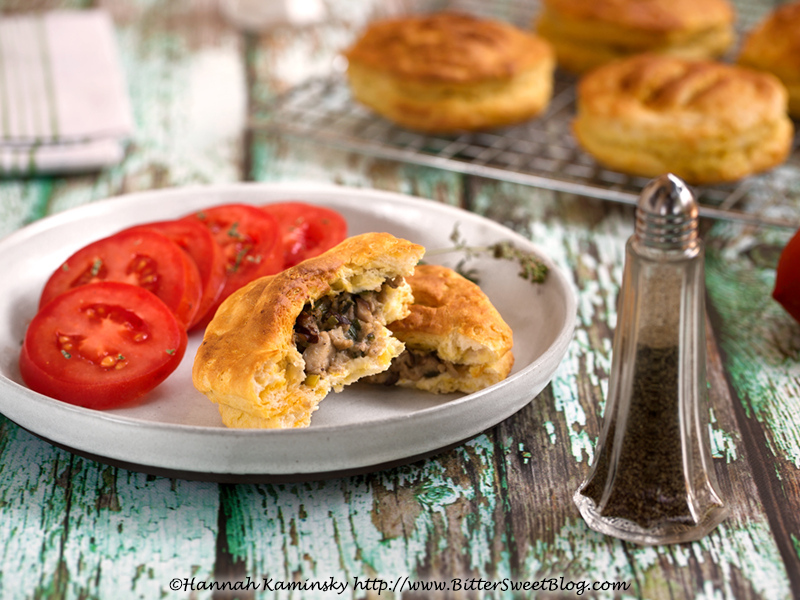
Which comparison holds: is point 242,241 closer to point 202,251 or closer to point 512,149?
point 202,251

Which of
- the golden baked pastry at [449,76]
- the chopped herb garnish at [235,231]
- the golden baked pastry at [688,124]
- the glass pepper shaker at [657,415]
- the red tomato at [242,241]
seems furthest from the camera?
the golden baked pastry at [449,76]

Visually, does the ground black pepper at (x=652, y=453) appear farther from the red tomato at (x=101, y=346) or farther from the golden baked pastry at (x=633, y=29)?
the golden baked pastry at (x=633, y=29)

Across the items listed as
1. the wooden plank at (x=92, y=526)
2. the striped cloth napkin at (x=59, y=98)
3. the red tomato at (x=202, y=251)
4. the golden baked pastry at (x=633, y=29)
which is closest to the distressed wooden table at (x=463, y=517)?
the wooden plank at (x=92, y=526)

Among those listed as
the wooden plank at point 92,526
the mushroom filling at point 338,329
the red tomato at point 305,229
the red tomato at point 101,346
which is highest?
the mushroom filling at point 338,329

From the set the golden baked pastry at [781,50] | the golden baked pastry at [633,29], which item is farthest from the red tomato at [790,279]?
the golden baked pastry at [633,29]

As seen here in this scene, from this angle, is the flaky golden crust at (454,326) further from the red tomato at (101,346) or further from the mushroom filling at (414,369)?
the red tomato at (101,346)

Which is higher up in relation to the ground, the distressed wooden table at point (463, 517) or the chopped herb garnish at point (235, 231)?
the chopped herb garnish at point (235, 231)

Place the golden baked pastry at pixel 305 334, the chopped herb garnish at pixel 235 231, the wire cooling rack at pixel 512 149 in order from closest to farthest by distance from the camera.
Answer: the golden baked pastry at pixel 305 334 < the chopped herb garnish at pixel 235 231 < the wire cooling rack at pixel 512 149

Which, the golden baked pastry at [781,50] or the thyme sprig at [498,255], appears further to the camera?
the golden baked pastry at [781,50]
